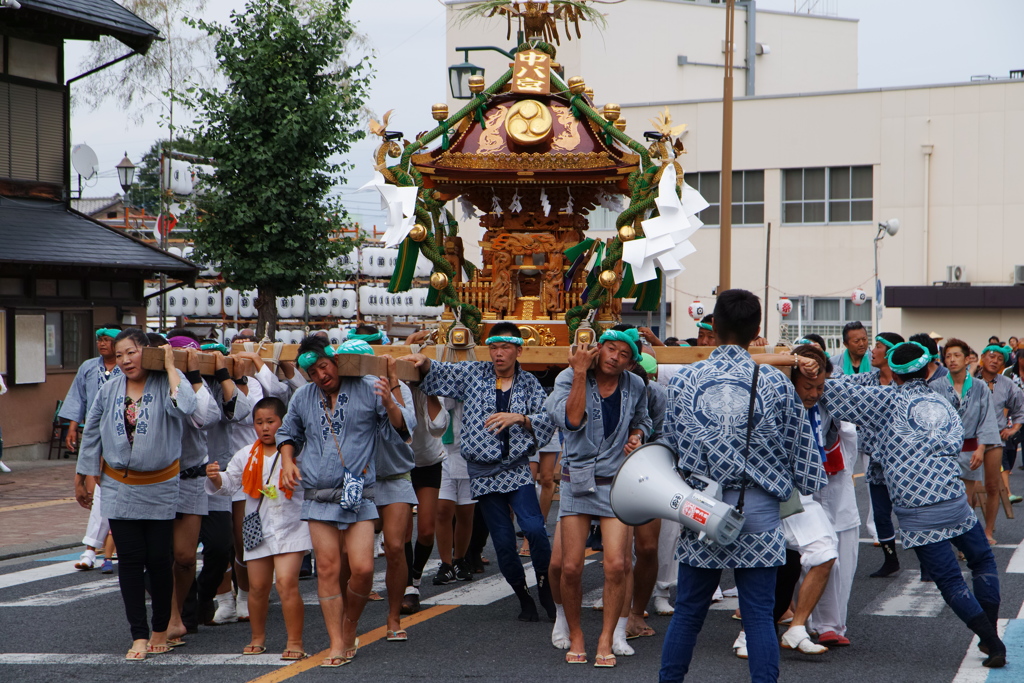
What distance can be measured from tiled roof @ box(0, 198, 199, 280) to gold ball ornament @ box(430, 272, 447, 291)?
8127mm

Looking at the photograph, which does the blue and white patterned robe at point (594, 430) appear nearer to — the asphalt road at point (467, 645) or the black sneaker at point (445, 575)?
the asphalt road at point (467, 645)

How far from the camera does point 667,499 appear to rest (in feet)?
15.4

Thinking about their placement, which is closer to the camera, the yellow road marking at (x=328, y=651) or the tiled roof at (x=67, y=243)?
the yellow road marking at (x=328, y=651)

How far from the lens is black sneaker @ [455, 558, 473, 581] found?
28.3ft

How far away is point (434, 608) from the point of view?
25.1 feet

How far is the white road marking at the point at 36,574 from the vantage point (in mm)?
8755

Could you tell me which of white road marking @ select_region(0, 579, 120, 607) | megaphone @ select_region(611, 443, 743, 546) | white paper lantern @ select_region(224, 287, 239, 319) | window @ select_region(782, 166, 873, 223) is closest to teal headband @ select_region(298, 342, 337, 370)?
megaphone @ select_region(611, 443, 743, 546)

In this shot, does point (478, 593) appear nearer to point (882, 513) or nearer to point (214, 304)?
point (882, 513)

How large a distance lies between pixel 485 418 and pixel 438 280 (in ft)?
9.99

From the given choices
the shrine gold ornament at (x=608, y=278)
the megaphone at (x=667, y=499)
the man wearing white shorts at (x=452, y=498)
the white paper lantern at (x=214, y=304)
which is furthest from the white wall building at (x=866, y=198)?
the megaphone at (x=667, y=499)

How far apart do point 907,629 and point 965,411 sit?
303 cm

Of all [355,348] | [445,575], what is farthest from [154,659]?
[445,575]

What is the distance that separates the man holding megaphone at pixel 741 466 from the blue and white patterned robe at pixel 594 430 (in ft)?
5.07

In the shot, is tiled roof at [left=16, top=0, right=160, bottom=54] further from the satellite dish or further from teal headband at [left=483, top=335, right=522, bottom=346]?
teal headband at [left=483, top=335, right=522, bottom=346]
